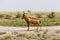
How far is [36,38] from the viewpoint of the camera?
2341cm

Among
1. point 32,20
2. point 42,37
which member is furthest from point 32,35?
point 32,20

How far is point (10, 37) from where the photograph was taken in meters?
23.6

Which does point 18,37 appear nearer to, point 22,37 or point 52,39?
point 22,37

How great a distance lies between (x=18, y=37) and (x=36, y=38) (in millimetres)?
1520

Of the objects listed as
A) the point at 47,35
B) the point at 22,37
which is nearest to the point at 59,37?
the point at 47,35

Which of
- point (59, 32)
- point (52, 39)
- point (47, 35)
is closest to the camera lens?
Answer: point (52, 39)

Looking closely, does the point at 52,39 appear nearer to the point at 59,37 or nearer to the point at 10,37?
the point at 59,37

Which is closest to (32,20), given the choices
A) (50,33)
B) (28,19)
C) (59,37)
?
(28,19)

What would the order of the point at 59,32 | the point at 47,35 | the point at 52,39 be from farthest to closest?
the point at 59,32 < the point at 47,35 < the point at 52,39

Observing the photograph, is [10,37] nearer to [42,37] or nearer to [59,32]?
[42,37]

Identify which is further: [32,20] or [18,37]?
[32,20]

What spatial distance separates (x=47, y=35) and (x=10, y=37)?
133 inches

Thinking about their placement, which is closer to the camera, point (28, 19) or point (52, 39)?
point (52, 39)

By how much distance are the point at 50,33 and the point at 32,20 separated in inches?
101
